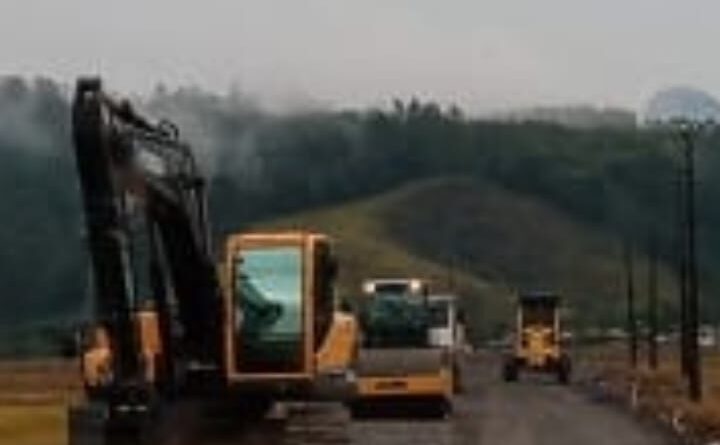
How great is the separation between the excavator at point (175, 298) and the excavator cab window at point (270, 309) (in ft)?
0.05

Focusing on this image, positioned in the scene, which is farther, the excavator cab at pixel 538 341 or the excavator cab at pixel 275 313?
the excavator cab at pixel 538 341

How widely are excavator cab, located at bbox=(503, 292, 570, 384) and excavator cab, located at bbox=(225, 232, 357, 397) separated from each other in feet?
204

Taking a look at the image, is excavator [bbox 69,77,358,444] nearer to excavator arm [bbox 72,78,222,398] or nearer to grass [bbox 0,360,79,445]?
excavator arm [bbox 72,78,222,398]

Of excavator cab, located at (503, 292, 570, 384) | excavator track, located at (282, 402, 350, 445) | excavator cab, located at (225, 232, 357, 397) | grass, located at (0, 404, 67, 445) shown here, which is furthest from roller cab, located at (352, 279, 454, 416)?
excavator cab, located at (503, 292, 570, 384)

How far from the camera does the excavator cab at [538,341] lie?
9875cm

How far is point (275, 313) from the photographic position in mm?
36656

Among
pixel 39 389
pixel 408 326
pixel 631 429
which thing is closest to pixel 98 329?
pixel 631 429

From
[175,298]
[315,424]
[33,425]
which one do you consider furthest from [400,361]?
[175,298]

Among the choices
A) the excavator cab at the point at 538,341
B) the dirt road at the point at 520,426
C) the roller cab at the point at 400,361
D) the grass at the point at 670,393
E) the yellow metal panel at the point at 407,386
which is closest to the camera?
the dirt road at the point at 520,426

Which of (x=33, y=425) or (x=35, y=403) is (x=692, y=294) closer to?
(x=33, y=425)

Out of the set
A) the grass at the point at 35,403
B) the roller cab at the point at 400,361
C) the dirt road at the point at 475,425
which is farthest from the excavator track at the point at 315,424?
the roller cab at the point at 400,361

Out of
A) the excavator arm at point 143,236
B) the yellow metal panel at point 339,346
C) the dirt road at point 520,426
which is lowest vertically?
the dirt road at point 520,426

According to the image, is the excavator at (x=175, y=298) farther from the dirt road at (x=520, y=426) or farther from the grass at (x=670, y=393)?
the grass at (x=670, y=393)

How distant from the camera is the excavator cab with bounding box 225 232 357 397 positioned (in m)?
36.4
